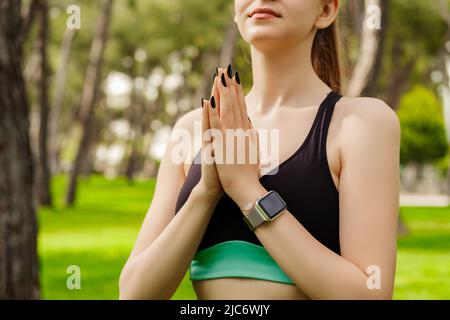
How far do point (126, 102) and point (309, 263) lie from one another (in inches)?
2520

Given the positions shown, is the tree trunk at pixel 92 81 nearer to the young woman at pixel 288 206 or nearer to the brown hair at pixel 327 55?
the brown hair at pixel 327 55

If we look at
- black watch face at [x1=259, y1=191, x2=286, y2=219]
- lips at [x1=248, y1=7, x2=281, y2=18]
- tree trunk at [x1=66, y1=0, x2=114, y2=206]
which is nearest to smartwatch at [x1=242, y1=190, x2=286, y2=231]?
black watch face at [x1=259, y1=191, x2=286, y2=219]

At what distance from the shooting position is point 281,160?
2.04 meters

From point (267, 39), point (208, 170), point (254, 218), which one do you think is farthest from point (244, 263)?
point (267, 39)

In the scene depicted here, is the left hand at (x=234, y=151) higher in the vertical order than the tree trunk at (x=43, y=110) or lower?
lower

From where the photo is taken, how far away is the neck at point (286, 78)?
2172mm

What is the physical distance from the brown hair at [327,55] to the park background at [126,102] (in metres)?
0.16

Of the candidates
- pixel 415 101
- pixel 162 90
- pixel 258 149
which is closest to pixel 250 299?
pixel 258 149

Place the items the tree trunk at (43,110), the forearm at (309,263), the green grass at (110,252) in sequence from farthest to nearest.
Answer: the tree trunk at (43,110), the green grass at (110,252), the forearm at (309,263)

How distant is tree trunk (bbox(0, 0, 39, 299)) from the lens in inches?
239

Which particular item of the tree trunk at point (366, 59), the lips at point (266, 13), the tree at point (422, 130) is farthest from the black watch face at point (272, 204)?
the tree at point (422, 130)

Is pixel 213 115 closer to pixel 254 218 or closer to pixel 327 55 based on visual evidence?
pixel 254 218
